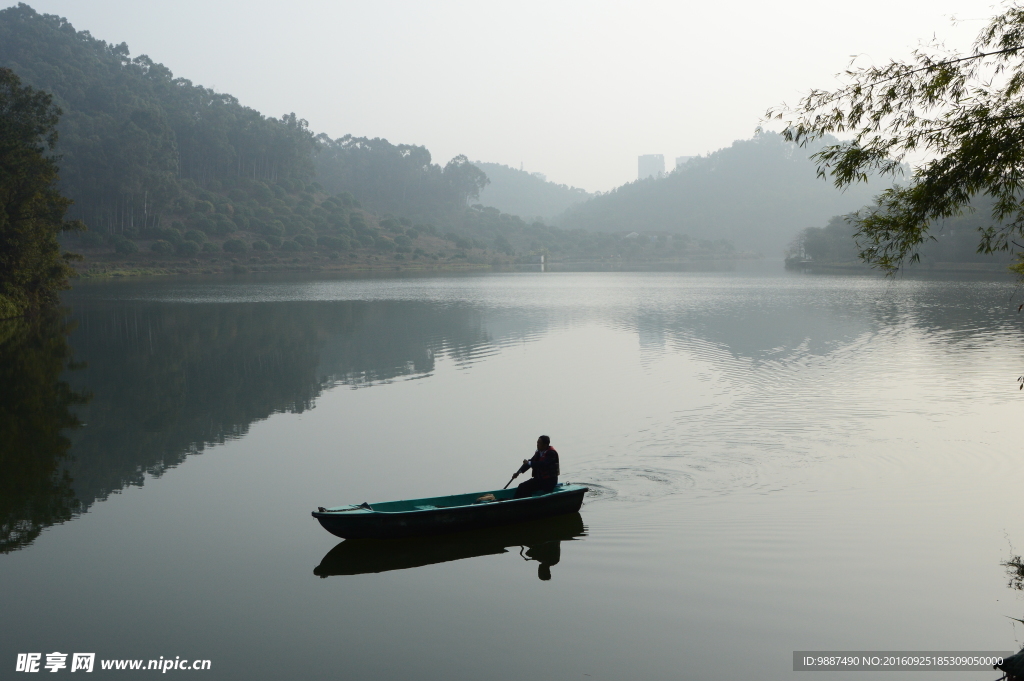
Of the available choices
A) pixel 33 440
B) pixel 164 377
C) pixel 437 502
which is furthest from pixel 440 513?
pixel 164 377

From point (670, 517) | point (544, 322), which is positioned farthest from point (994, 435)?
point (544, 322)

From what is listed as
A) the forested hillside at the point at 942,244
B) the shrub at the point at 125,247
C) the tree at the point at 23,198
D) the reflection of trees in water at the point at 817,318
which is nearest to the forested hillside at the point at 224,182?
the shrub at the point at 125,247

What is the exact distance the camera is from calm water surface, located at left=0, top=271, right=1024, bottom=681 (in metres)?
7.11

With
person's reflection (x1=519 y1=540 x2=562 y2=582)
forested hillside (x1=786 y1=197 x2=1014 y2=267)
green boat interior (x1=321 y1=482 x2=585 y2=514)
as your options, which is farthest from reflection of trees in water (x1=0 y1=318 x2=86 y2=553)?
forested hillside (x1=786 y1=197 x2=1014 y2=267)

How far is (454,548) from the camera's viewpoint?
913 cm

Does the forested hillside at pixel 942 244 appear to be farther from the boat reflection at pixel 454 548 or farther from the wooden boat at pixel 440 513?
the boat reflection at pixel 454 548

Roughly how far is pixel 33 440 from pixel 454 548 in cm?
925

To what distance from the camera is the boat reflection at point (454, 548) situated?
28.7 ft

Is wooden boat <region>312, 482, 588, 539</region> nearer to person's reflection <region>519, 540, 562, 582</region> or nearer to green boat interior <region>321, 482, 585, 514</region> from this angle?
green boat interior <region>321, 482, 585, 514</region>

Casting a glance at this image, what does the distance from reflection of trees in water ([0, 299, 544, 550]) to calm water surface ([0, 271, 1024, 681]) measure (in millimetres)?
138

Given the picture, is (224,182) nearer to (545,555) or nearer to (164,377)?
(164,377)

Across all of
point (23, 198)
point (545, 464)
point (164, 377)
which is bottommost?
point (164, 377)

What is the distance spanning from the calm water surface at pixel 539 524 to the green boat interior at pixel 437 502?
482 millimetres

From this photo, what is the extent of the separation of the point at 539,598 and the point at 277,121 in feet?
433
